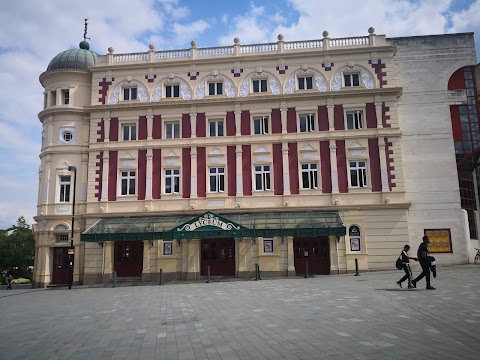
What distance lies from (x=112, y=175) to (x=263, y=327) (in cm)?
2140

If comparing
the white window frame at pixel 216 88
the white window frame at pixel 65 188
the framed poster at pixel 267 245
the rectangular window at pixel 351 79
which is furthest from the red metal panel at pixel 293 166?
the white window frame at pixel 65 188

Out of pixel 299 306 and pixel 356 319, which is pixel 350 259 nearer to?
pixel 299 306

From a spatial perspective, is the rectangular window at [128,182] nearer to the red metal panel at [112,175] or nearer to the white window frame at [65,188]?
the red metal panel at [112,175]

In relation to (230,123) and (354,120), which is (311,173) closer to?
(354,120)

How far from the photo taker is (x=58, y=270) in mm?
28344

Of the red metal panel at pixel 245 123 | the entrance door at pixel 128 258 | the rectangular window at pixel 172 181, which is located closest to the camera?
the entrance door at pixel 128 258

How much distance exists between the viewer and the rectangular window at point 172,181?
92.4 feet

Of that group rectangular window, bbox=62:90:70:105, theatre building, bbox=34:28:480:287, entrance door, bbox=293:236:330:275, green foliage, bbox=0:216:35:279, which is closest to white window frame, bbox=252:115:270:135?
theatre building, bbox=34:28:480:287

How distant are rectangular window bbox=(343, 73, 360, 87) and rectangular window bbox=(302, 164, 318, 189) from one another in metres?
6.62

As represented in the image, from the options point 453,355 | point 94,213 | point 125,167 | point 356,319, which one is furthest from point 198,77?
point 453,355

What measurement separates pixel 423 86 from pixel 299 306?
22220 mm

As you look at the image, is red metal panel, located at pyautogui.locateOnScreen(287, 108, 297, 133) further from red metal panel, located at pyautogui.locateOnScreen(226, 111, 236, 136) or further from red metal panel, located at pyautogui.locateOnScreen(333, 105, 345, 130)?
red metal panel, located at pyautogui.locateOnScreen(226, 111, 236, 136)

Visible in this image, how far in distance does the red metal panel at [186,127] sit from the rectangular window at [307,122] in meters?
8.10

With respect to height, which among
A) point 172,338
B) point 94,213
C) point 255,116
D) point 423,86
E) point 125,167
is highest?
point 423,86
